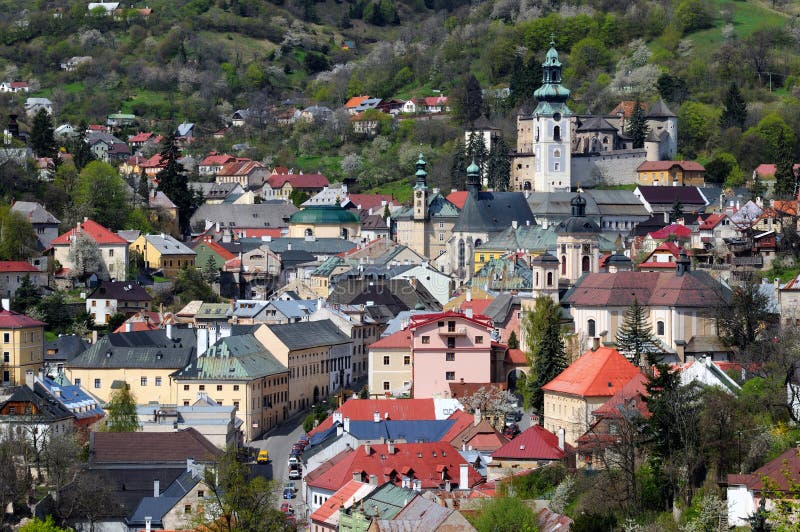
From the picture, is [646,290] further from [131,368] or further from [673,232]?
[673,232]

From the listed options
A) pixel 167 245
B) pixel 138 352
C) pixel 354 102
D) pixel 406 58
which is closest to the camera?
pixel 138 352

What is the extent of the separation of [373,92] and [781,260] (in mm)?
83860

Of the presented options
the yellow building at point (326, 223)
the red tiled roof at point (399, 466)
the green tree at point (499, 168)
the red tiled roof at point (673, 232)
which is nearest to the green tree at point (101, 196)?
the yellow building at point (326, 223)

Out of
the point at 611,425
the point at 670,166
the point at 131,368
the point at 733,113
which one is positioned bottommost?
the point at 611,425

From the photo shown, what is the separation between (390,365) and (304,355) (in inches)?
150

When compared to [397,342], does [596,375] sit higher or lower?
lower

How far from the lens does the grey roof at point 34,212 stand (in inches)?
3957

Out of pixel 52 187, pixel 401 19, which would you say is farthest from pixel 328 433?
pixel 401 19

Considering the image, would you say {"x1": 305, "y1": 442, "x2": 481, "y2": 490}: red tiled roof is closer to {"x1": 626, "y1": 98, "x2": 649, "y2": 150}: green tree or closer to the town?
the town

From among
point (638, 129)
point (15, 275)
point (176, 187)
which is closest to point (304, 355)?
point (15, 275)

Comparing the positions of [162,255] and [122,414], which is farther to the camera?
[162,255]

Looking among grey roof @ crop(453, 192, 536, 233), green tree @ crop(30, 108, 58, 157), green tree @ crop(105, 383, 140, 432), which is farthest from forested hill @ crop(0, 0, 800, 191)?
green tree @ crop(105, 383, 140, 432)

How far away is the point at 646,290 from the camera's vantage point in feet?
245

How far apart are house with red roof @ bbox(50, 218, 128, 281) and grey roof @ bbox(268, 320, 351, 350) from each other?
18.0 m
